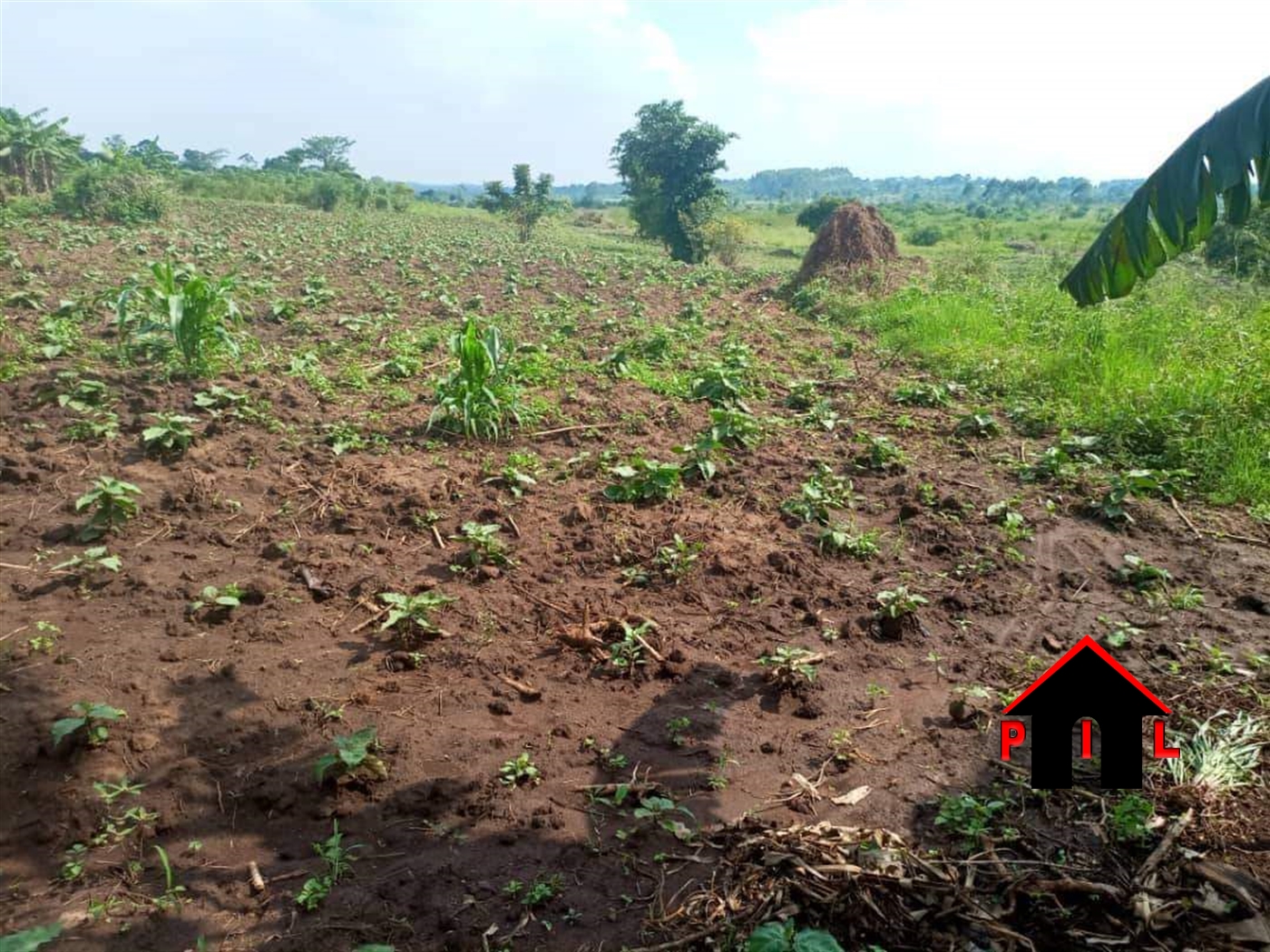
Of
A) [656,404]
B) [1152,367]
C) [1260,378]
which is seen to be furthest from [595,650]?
[1152,367]

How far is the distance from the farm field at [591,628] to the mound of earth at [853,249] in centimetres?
668

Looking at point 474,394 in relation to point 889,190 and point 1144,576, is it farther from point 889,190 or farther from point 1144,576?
point 889,190

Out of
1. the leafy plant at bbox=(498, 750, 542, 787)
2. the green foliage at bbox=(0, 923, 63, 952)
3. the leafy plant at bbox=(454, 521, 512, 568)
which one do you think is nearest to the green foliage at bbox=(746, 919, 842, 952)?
the leafy plant at bbox=(498, 750, 542, 787)

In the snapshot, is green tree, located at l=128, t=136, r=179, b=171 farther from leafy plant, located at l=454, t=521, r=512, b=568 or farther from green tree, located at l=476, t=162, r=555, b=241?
leafy plant, located at l=454, t=521, r=512, b=568

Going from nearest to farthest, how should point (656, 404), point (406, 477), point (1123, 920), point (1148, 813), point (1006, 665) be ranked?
point (1123, 920) < point (1148, 813) < point (1006, 665) < point (406, 477) < point (656, 404)

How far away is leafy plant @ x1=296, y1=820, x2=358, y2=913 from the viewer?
2.43m

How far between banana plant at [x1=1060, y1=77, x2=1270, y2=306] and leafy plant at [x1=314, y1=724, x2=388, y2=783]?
4.10m

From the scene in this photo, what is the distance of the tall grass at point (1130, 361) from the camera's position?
6031mm

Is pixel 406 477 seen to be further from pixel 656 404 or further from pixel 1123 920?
pixel 1123 920

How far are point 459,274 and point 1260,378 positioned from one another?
12685 mm

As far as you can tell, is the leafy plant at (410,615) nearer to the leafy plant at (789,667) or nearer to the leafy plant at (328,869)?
the leafy plant at (328,869)

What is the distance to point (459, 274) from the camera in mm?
15555

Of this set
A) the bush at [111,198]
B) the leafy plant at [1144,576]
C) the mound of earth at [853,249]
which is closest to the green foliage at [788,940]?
A: the leafy plant at [1144,576]

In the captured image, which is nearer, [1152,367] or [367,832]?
[367,832]
